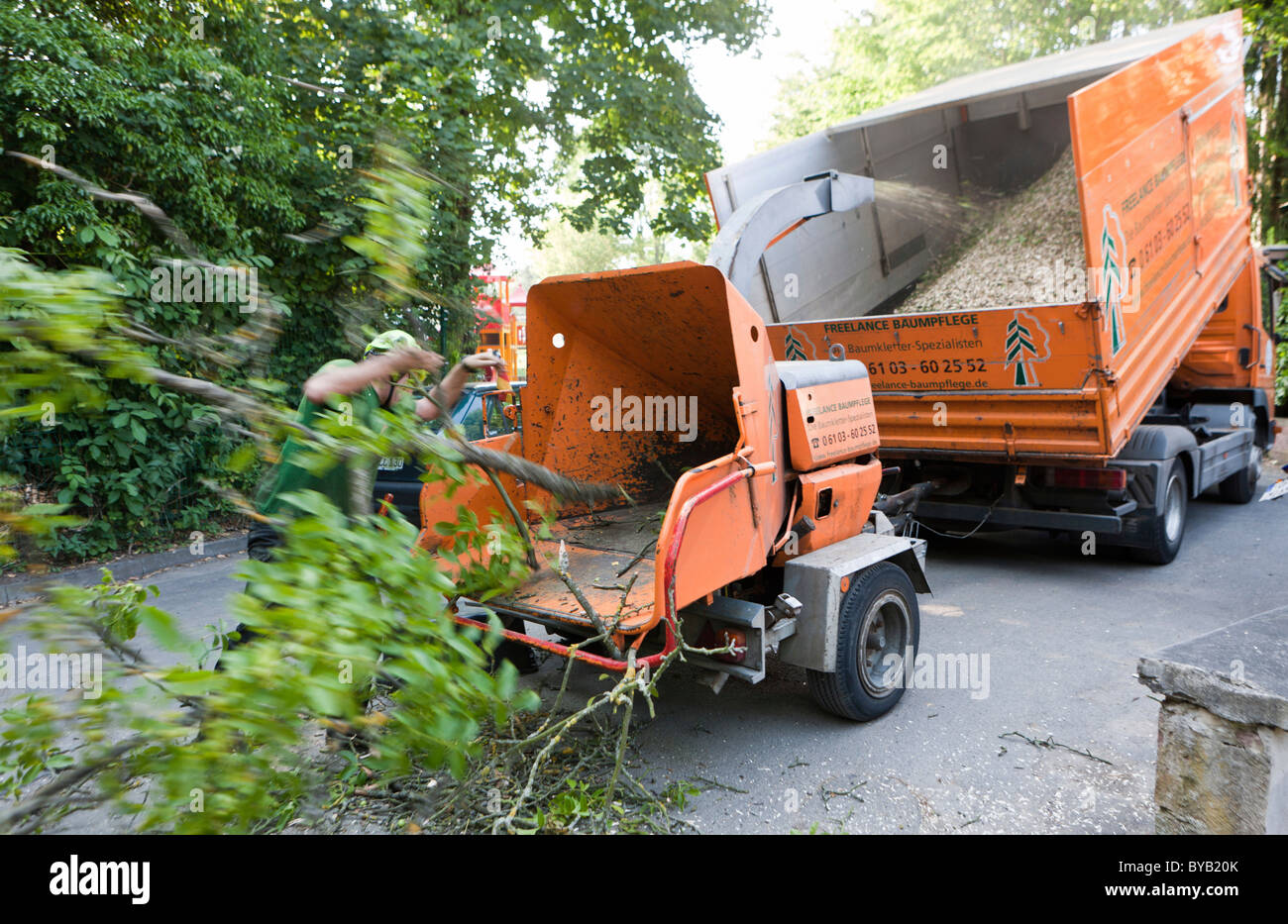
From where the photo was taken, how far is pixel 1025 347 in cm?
567

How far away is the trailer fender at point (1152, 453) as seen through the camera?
6.28 metres

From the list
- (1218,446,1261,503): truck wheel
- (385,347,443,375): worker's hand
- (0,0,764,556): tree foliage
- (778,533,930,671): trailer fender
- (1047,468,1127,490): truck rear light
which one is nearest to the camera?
(385,347,443,375): worker's hand

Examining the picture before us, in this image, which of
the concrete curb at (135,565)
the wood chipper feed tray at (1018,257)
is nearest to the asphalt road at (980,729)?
the concrete curb at (135,565)

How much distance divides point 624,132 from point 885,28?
1408 cm

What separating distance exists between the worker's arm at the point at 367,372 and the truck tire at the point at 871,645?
2.18m

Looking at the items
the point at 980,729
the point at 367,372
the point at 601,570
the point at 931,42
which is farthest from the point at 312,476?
the point at 931,42

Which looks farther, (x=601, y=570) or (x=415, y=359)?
(x=601, y=570)

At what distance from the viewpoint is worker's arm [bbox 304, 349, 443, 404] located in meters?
2.77

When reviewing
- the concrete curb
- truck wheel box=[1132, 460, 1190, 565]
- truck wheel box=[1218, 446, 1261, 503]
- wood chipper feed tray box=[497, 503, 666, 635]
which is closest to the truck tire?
wood chipper feed tray box=[497, 503, 666, 635]

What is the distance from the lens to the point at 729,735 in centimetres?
397

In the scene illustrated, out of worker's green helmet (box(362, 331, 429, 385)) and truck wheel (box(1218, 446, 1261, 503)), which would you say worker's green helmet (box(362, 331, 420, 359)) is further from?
truck wheel (box(1218, 446, 1261, 503))

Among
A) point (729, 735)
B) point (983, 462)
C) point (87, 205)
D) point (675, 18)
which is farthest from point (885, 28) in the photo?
point (729, 735)

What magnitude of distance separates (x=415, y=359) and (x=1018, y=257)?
5.64 metres

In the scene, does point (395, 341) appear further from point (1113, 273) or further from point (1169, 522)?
point (1169, 522)
